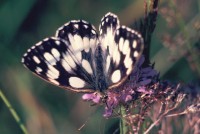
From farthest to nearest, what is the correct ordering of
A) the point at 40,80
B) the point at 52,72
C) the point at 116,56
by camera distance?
1. the point at 40,80
2. the point at 52,72
3. the point at 116,56

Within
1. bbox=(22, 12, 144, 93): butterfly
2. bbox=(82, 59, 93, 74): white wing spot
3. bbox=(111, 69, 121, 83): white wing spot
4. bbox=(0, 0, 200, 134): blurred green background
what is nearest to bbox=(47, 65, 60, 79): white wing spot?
bbox=(22, 12, 144, 93): butterfly

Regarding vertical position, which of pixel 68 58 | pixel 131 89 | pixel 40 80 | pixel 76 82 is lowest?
pixel 131 89

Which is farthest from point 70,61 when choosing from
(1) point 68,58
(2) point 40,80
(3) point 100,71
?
(2) point 40,80

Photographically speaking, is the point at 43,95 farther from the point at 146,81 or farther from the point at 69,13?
the point at 146,81

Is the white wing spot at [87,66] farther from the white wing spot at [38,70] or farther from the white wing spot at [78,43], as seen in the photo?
the white wing spot at [38,70]

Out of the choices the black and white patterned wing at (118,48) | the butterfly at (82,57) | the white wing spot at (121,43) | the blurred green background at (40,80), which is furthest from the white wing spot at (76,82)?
the blurred green background at (40,80)

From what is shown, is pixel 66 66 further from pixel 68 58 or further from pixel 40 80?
pixel 40 80

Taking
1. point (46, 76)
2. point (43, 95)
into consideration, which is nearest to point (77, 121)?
point (43, 95)
